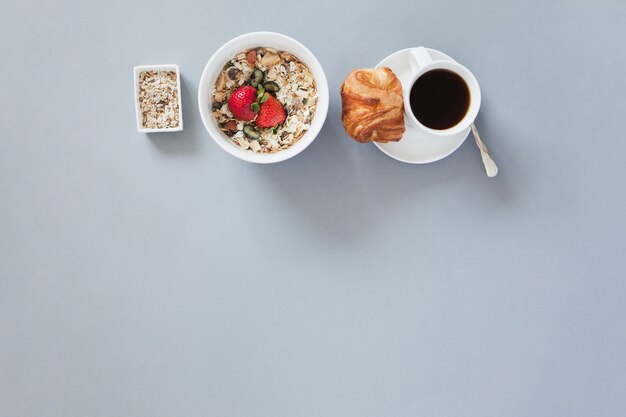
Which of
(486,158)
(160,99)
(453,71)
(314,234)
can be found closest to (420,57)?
(453,71)

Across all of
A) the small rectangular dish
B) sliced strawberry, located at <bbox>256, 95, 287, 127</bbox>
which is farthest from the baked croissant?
the small rectangular dish

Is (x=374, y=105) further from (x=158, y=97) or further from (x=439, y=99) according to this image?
(x=158, y=97)

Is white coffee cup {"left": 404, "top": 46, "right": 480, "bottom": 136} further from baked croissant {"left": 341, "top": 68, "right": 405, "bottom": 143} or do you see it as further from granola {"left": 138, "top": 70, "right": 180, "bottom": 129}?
granola {"left": 138, "top": 70, "right": 180, "bottom": 129}

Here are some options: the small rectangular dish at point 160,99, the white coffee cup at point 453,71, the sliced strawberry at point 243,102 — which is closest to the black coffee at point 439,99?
the white coffee cup at point 453,71

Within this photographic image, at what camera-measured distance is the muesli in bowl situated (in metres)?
1.02

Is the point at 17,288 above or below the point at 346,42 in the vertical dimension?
below

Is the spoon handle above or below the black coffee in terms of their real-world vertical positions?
below

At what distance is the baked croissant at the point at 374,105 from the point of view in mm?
966

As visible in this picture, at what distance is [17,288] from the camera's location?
115 centimetres

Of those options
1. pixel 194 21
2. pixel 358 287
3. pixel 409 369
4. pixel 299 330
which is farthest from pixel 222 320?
pixel 194 21

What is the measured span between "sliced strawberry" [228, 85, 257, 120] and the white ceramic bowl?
0.04 metres

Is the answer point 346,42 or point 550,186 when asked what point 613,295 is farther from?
point 346,42

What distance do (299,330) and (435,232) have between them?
348 millimetres

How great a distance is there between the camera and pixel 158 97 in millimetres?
1087
